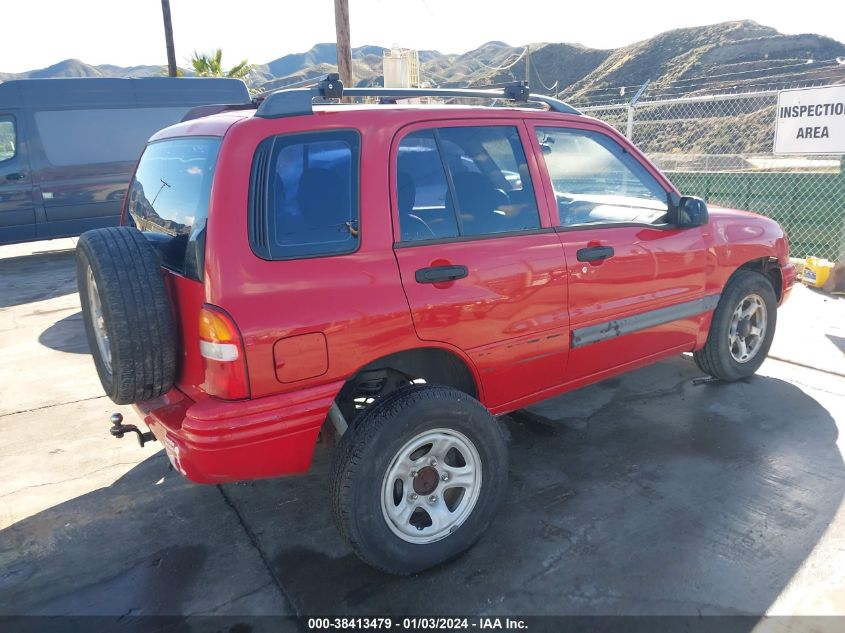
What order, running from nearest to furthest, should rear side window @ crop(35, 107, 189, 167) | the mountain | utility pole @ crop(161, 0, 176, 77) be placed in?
rear side window @ crop(35, 107, 189, 167)
utility pole @ crop(161, 0, 176, 77)
the mountain

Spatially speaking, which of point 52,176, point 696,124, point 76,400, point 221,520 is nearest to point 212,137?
point 221,520

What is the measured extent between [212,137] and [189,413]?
44.1 inches

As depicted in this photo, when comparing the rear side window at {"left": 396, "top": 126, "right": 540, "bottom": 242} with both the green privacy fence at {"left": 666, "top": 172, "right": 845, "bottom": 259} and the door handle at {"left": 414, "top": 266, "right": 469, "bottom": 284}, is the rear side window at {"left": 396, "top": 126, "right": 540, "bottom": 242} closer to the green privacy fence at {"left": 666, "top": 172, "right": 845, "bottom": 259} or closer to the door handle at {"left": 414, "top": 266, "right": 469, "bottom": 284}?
the door handle at {"left": 414, "top": 266, "right": 469, "bottom": 284}

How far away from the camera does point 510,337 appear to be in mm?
3049

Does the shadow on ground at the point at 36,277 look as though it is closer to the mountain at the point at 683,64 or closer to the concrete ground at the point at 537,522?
the concrete ground at the point at 537,522

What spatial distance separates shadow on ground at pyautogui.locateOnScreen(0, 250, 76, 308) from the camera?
814 centimetres

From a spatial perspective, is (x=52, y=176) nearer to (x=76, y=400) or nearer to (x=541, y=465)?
(x=76, y=400)

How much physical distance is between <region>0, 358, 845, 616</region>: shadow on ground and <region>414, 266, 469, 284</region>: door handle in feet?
4.03

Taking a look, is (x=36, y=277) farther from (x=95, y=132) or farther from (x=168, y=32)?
(x=168, y=32)

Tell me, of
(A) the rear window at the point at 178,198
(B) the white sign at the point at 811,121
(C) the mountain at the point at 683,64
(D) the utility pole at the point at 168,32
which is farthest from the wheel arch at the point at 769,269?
(C) the mountain at the point at 683,64

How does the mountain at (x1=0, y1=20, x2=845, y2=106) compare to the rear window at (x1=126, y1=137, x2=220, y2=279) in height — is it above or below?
above

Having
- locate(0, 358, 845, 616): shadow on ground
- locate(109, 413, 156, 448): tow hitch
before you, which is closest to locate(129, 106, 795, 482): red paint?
locate(109, 413, 156, 448): tow hitch

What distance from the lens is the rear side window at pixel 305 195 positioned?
2.45m

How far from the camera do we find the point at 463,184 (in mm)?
2982
